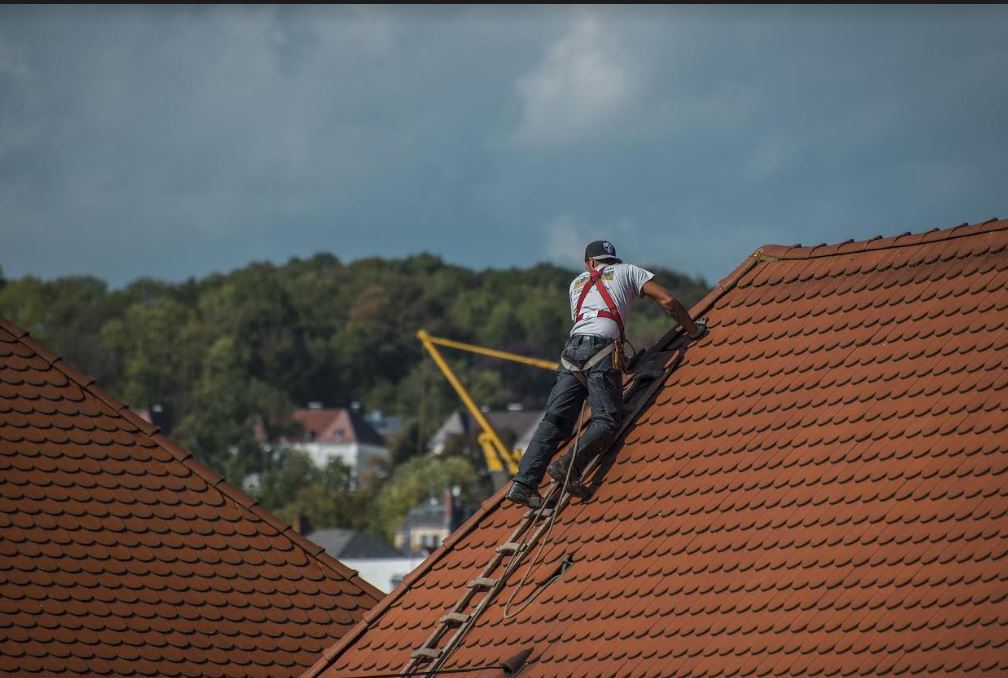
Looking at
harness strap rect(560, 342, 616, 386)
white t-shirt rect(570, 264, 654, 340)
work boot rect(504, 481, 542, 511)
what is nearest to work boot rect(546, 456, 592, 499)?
work boot rect(504, 481, 542, 511)

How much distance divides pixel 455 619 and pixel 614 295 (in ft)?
9.25

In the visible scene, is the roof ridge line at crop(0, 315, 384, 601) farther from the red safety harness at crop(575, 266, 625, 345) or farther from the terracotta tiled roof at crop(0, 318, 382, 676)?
the red safety harness at crop(575, 266, 625, 345)

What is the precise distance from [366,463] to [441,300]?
41.8m

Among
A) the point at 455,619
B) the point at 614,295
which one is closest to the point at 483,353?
the point at 614,295

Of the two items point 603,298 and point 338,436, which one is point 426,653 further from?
point 338,436

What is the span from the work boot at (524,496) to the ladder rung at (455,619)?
42.1 inches

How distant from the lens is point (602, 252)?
1388cm

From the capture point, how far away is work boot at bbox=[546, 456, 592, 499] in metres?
13.0

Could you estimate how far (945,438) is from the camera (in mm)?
11461

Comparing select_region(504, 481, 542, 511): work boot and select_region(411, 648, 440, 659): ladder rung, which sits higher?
select_region(504, 481, 542, 511): work boot

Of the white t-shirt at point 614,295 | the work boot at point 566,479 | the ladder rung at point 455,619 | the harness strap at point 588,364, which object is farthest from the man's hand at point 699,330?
the ladder rung at point 455,619

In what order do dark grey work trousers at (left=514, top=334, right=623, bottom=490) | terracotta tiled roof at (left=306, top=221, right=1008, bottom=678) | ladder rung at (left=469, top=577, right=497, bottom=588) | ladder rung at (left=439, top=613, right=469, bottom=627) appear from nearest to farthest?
terracotta tiled roof at (left=306, top=221, right=1008, bottom=678)
ladder rung at (left=439, top=613, right=469, bottom=627)
ladder rung at (left=469, top=577, right=497, bottom=588)
dark grey work trousers at (left=514, top=334, right=623, bottom=490)

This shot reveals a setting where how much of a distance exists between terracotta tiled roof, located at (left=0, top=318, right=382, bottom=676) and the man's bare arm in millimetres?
4002

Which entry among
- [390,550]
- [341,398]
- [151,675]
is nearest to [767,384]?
[151,675]
